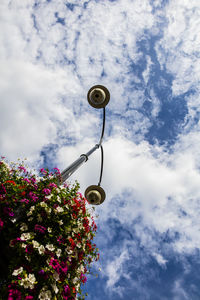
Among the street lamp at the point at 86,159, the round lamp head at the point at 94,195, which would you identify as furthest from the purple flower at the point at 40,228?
the round lamp head at the point at 94,195

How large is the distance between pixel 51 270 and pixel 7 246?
0.80 meters

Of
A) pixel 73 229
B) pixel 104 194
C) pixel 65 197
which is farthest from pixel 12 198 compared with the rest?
pixel 104 194

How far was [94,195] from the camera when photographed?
591cm

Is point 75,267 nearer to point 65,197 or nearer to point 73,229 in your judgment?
point 73,229

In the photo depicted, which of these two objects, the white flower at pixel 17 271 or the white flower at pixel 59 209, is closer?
the white flower at pixel 17 271

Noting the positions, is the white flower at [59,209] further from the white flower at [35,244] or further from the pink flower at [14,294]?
the pink flower at [14,294]

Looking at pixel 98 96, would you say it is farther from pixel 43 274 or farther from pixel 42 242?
pixel 43 274

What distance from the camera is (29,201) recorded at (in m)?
3.23

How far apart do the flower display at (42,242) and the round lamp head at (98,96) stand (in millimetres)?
3961

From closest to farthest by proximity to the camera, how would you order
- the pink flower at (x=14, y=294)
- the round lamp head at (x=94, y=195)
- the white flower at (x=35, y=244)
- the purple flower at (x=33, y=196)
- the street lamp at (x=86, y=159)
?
the pink flower at (x=14, y=294) → the white flower at (x=35, y=244) → the purple flower at (x=33, y=196) → the street lamp at (x=86, y=159) → the round lamp head at (x=94, y=195)

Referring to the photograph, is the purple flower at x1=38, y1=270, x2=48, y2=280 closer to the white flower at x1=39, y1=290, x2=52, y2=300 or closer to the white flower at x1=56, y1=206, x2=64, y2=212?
the white flower at x1=39, y1=290, x2=52, y2=300

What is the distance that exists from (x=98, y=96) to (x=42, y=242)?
5.26 metres

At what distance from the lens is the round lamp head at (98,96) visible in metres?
6.59

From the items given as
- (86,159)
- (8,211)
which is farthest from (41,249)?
(86,159)
